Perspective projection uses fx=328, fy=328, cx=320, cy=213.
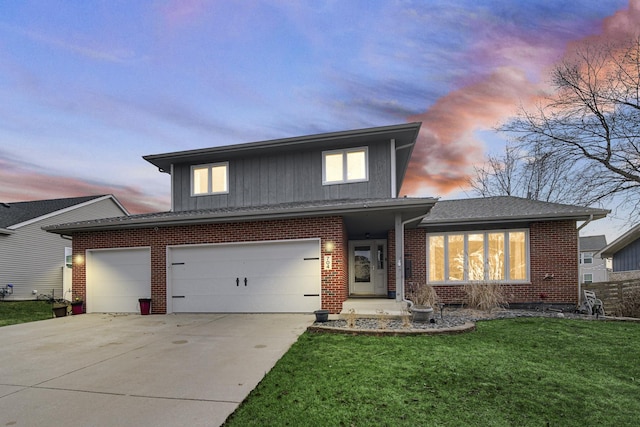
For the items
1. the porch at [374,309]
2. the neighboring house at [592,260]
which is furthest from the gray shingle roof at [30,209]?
the neighboring house at [592,260]

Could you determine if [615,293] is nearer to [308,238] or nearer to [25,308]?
[308,238]

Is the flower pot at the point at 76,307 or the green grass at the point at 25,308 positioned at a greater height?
the flower pot at the point at 76,307

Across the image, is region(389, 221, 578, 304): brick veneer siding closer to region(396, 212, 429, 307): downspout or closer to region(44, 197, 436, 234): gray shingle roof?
region(396, 212, 429, 307): downspout

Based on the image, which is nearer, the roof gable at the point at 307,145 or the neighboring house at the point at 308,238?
the neighboring house at the point at 308,238

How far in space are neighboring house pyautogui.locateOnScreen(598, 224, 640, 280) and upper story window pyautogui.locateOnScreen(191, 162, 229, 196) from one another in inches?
763

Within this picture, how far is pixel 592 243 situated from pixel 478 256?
38583mm

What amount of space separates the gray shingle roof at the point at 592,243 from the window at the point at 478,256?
35035mm

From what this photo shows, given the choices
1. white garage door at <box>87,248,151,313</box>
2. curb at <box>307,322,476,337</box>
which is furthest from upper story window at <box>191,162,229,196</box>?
curb at <box>307,322,476,337</box>

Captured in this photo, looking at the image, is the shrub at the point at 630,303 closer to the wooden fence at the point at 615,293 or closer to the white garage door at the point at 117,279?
the wooden fence at the point at 615,293

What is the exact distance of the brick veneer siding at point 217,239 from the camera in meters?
9.18

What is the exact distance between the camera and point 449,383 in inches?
165

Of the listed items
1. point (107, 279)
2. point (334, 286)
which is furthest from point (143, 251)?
point (334, 286)

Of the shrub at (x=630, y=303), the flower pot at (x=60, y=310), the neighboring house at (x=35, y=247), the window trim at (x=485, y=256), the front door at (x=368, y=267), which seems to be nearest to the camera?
the shrub at (x=630, y=303)

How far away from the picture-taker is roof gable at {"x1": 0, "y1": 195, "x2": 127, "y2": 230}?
17.6m
